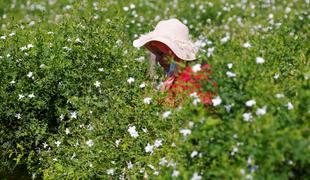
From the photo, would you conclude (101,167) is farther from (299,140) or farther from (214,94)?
(299,140)

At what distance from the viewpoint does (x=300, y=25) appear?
8.55m

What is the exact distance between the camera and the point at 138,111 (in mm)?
4191

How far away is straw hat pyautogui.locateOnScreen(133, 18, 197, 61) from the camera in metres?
4.56

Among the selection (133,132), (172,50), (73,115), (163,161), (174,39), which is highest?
(174,39)

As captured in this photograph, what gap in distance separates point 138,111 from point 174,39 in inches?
32.9

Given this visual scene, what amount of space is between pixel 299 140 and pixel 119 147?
5.71ft

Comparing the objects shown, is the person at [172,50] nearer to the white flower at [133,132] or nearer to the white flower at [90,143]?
the white flower at [133,132]

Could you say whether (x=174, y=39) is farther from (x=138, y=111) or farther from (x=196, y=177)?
(x=196, y=177)

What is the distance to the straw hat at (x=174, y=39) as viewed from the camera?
15.0 ft

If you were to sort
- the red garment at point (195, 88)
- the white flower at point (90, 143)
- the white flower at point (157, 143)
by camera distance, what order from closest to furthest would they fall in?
the red garment at point (195, 88) < the white flower at point (157, 143) < the white flower at point (90, 143)

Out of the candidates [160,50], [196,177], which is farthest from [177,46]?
[196,177]

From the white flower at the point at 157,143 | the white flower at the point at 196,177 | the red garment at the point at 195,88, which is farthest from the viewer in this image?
the white flower at the point at 157,143

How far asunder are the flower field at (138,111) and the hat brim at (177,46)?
0.45 feet

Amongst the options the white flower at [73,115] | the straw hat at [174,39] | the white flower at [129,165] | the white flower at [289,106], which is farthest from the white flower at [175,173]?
the white flower at [73,115]
